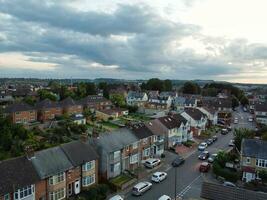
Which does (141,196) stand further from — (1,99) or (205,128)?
(1,99)

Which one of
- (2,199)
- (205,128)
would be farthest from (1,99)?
(2,199)

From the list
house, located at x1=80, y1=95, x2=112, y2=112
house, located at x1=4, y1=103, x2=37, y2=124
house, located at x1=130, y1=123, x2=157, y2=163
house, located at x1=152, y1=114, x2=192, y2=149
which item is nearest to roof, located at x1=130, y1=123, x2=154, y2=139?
house, located at x1=130, y1=123, x2=157, y2=163

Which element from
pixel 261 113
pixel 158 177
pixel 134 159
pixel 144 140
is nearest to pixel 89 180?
pixel 158 177

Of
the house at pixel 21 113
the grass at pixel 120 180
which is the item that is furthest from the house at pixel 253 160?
the house at pixel 21 113

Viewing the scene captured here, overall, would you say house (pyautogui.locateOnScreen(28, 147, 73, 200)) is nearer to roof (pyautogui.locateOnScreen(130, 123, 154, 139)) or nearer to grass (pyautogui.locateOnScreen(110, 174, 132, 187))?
grass (pyautogui.locateOnScreen(110, 174, 132, 187))

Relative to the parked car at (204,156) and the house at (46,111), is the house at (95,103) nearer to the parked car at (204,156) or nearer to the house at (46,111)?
the house at (46,111)

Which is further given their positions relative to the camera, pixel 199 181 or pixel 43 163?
pixel 199 181
